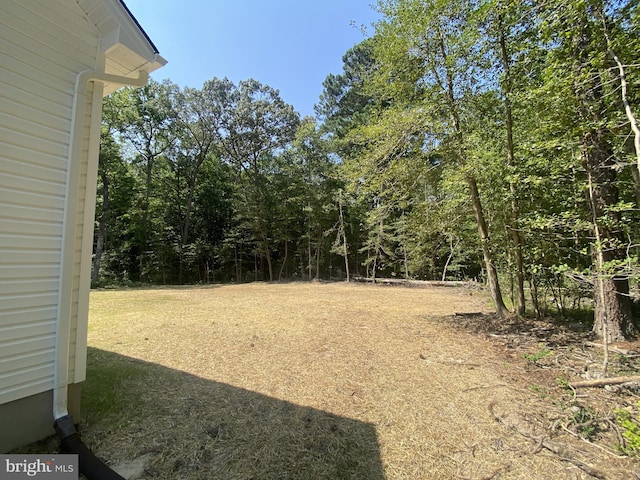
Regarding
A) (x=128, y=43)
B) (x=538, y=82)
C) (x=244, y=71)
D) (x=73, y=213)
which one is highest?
(x=244, y=71)

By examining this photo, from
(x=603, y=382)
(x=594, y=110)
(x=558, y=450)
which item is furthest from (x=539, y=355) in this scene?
(x=594, y=110)

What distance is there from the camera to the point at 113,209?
14570 mm

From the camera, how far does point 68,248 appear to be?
1.97 metres

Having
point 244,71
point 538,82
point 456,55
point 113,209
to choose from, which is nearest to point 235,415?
point 538,82

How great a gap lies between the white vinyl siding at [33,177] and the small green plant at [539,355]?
4329mm

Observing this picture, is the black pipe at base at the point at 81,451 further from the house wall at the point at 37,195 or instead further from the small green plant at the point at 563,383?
the small green plant at the point at 563,383

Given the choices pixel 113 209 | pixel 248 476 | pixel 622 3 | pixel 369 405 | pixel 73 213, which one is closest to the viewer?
pixel 248 476

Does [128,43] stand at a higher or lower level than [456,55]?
lower

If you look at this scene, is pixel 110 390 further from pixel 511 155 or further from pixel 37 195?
pixel 511 155

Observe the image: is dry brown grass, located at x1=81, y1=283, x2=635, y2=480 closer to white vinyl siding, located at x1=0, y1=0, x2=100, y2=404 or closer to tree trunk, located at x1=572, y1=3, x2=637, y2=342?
white vinyl siding, located at x1=0, y1=0, x2=100, y2=404

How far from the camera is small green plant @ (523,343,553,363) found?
334cm

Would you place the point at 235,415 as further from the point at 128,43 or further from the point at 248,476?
the point at 128,43

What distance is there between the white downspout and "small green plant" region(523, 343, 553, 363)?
430 centimetres

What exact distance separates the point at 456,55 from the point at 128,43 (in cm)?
432
